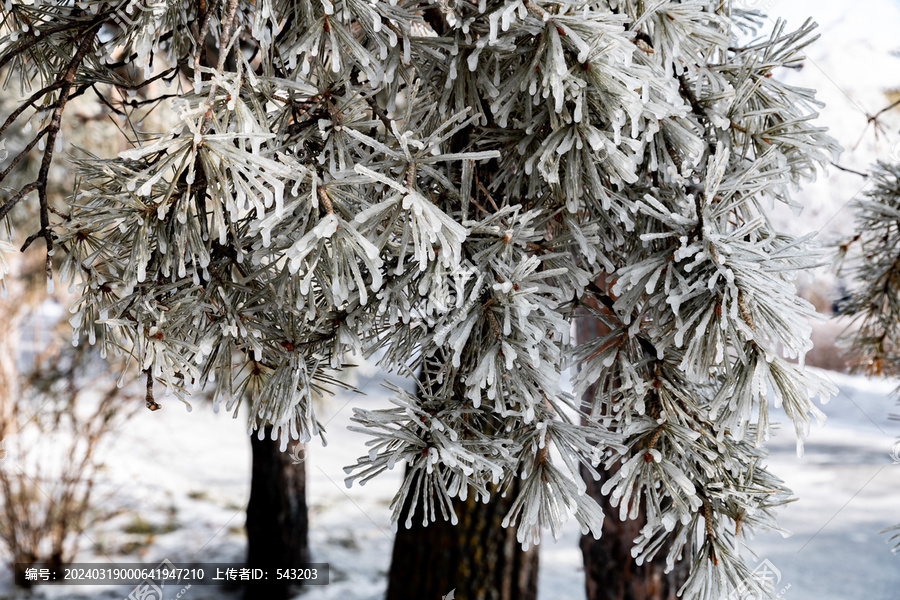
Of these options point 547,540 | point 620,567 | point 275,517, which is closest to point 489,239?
point 620,567

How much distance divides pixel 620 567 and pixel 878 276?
835 mm

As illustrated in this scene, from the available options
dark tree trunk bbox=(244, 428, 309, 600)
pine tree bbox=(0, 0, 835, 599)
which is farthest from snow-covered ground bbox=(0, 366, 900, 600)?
pine tree bbox=(0, 0, 835, 599)

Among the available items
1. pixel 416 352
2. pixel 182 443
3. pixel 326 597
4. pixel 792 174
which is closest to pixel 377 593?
pixel 326 597

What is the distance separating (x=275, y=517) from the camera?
239 centimetres

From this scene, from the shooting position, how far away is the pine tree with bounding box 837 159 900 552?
1252 millimetres

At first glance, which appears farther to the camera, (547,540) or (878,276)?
(547,540)

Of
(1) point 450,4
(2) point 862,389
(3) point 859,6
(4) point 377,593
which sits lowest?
(4) point 377,593

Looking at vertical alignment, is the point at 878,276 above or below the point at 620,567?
above

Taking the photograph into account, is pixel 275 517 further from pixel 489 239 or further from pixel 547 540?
pixel 489 239

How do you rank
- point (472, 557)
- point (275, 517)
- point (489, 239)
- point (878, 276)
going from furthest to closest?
point (275, 517), point (472, 557), point (878, 276), point (489, 239)

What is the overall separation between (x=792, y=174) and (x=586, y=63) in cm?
33

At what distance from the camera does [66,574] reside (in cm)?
259

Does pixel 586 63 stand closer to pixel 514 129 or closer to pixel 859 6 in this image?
pixel 514 129

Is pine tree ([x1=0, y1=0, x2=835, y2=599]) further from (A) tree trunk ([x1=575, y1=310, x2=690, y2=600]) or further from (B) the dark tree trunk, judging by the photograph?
(B) the dark tree trunk
